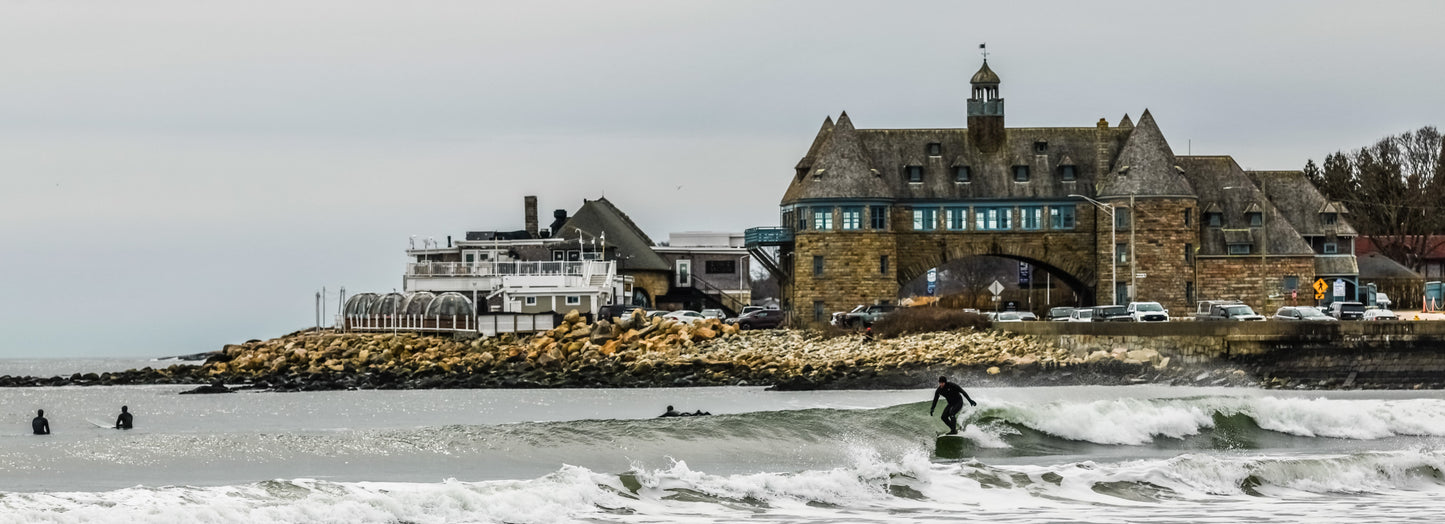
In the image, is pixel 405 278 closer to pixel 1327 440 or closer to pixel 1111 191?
pixel 1111 191

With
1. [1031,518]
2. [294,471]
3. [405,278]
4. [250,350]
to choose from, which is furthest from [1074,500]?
[405,278]

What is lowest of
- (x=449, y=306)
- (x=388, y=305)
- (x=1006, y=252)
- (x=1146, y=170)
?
(x=449, y=306)

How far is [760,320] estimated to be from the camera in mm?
78000

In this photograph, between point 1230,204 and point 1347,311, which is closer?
point 1347,311

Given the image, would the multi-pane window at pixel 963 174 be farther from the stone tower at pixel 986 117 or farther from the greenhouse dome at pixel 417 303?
the greenhouse dome at pixel 417 303

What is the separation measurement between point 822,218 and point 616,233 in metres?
18.1

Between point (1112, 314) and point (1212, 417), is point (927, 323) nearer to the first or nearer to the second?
point (1112, 314)

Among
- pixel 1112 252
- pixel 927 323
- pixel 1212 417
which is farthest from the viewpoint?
pixel 1112 252

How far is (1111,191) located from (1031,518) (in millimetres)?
57722

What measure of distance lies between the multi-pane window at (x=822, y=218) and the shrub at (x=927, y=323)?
11318 millimetres

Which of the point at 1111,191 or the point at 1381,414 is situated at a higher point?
the point at 1111,191

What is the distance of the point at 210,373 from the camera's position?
251 ft

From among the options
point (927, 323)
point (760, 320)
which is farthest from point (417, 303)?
point (927, 323)

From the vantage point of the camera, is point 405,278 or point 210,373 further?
point 405,278
